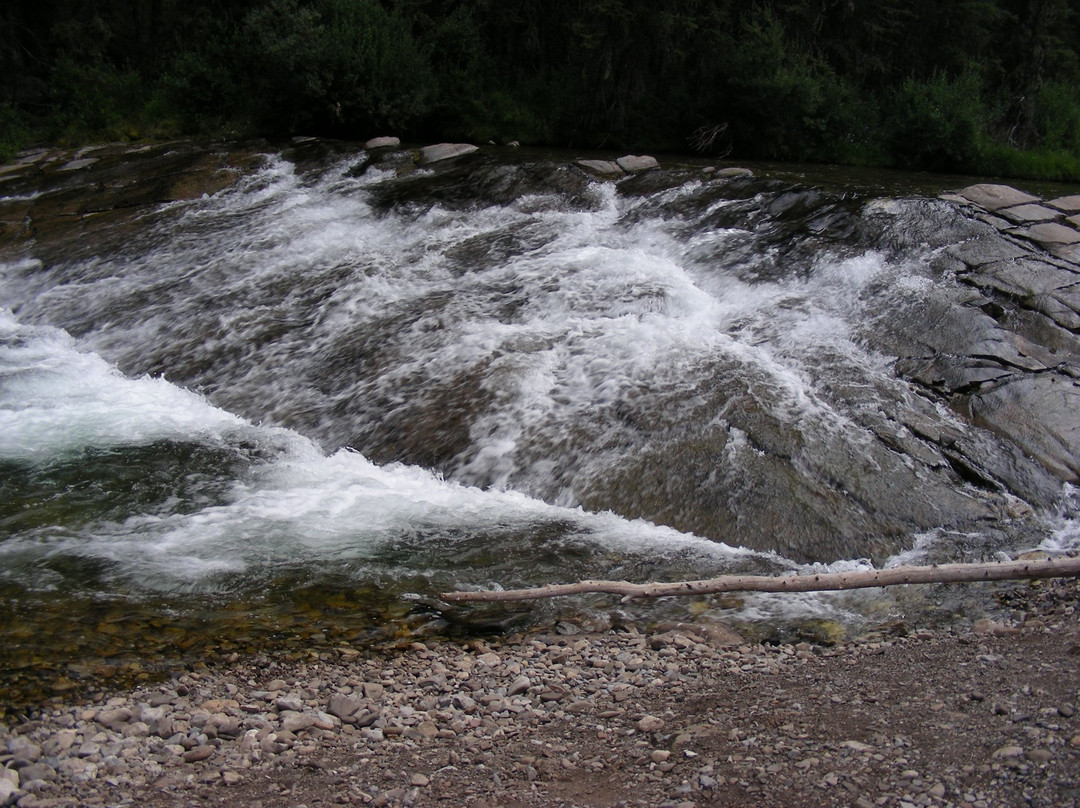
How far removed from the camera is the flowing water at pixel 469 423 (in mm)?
4816

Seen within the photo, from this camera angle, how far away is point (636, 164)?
12281mm

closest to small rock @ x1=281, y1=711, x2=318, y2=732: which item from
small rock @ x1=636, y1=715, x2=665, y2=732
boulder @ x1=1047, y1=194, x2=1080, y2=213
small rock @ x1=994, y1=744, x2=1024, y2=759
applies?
small rock @ x1=636, y1=715, x2=665, y2=732

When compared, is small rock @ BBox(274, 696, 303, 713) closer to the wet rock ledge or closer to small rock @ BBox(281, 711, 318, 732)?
small rock @ BBox(281, 711, 318, 732)

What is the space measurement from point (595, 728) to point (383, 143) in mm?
12640

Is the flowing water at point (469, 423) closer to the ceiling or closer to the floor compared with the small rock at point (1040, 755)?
closer to the floor

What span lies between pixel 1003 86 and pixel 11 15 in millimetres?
21751

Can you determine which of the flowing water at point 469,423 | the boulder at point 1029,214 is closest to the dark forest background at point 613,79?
the flowing water at point 469,423

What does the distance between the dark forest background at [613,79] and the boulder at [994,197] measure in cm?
522

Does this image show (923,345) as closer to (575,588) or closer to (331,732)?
(575,588)

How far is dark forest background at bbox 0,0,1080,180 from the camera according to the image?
1470 centimetres

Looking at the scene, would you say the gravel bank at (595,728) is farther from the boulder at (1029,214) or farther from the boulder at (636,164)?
the boulder at (636,164)

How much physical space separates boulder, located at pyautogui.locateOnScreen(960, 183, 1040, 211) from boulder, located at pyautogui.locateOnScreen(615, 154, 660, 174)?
429cm

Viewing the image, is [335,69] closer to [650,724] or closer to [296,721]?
[296,721]

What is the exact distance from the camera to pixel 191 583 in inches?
190
